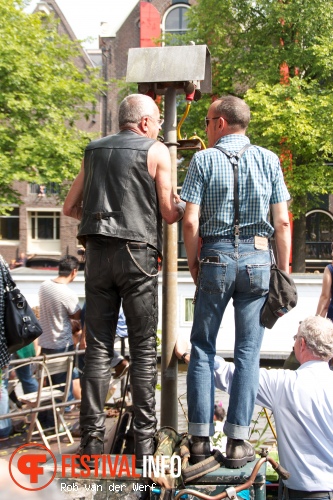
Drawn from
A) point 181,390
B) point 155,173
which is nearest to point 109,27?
point 181,390

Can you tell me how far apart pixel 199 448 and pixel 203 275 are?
0.80 metres

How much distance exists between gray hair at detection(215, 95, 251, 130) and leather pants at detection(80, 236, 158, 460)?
77 centimetres

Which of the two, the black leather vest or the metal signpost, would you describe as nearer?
the black leather vest

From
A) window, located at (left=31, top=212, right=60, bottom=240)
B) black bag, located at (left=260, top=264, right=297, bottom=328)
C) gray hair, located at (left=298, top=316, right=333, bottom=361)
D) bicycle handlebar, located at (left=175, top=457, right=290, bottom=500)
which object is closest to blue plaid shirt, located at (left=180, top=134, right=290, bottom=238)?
black bag, located at (left=260, top=264, right=297, bottom=328)

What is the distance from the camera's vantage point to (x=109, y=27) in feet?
107

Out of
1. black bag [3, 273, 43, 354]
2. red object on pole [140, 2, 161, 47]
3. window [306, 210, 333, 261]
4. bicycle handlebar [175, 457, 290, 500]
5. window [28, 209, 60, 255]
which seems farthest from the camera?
window [28, 209, 60, 255]

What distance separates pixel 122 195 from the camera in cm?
343

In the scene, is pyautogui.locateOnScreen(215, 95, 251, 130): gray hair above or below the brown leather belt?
above

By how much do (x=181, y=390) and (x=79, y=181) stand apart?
637 cm

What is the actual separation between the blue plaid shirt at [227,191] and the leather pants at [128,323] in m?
0.35

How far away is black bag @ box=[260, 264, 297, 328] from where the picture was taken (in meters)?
3.33

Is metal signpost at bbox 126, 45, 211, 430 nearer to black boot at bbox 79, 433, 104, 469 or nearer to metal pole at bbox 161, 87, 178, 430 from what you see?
metal pole at bbox 161, 87, 178, 430

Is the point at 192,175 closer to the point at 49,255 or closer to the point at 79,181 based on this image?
the point at 79,181

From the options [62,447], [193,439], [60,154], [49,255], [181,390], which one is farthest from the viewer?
[49,255]
